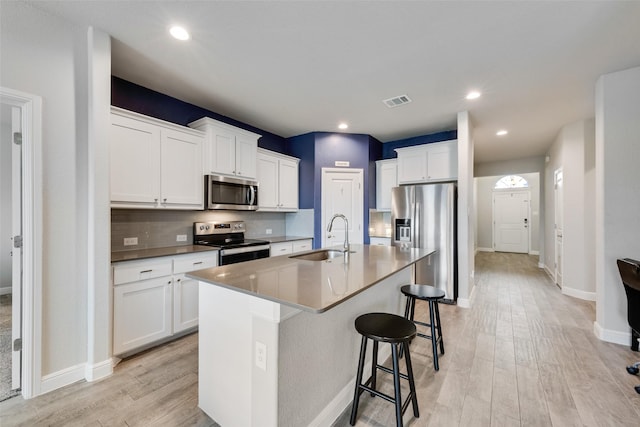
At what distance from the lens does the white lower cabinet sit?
7.39 feet

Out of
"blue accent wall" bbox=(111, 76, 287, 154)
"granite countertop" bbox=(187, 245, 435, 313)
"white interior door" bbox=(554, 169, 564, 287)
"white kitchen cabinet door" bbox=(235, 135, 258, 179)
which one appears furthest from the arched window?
"blue accent wall" bbox=(111, 76, 287, 154)

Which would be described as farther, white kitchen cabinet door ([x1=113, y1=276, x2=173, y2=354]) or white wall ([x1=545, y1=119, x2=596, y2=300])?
white wall ([x1=545, y1=119, x2=596, y2=300])

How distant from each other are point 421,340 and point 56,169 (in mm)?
3444

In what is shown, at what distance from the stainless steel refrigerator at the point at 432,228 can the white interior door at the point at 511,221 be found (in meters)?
6.54

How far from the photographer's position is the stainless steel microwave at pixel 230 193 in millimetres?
3258

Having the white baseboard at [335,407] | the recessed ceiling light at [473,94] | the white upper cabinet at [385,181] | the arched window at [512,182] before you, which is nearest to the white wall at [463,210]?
the recessed ceiling light at [473,94]

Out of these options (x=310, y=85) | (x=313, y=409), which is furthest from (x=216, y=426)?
(x=310, y=85)

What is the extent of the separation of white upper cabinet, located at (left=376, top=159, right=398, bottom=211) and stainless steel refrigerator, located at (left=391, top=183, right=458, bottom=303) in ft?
1.68

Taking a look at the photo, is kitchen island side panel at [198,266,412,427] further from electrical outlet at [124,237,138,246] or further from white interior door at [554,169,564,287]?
white interior door at [554,169,564,287]

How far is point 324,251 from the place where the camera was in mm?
2662

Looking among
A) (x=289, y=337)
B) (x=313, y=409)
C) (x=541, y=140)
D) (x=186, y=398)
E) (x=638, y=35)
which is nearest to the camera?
(x=289, y=337)

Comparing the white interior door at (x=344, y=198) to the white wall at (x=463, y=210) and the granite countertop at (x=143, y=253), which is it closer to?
the white wall at (x=463, y=210)

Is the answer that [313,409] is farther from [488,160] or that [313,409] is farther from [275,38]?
[488,160]

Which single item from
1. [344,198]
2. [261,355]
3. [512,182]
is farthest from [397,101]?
[512,182]
